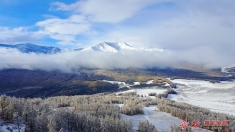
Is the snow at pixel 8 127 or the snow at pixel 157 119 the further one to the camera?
the snow at pixel 157 119

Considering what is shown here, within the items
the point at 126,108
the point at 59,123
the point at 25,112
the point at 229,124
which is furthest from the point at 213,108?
the point at 25,112

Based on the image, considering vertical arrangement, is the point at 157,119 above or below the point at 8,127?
below

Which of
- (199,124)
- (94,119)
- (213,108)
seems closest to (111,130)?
(94,119)

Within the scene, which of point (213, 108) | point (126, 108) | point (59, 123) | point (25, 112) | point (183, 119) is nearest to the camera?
point (25, 112)

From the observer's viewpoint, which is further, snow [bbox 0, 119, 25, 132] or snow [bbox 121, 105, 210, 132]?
snow [bbox 121, 105, 210, 132]

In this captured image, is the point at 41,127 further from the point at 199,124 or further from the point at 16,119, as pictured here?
the point at 199,124

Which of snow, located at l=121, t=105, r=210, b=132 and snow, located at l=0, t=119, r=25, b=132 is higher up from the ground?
snow, located at l=0, t=119, r=25, b=132

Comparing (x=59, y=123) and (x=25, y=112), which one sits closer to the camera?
(x=25, y=112)

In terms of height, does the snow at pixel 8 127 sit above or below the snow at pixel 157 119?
above

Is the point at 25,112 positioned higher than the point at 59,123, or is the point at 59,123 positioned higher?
the point at 25,112

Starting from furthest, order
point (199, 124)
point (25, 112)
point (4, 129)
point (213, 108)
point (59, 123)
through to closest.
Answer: point (213, 108), point (199, 124), point (59, 123), point (25, 112), point (4, 129)

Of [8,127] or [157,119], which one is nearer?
[8,127]
